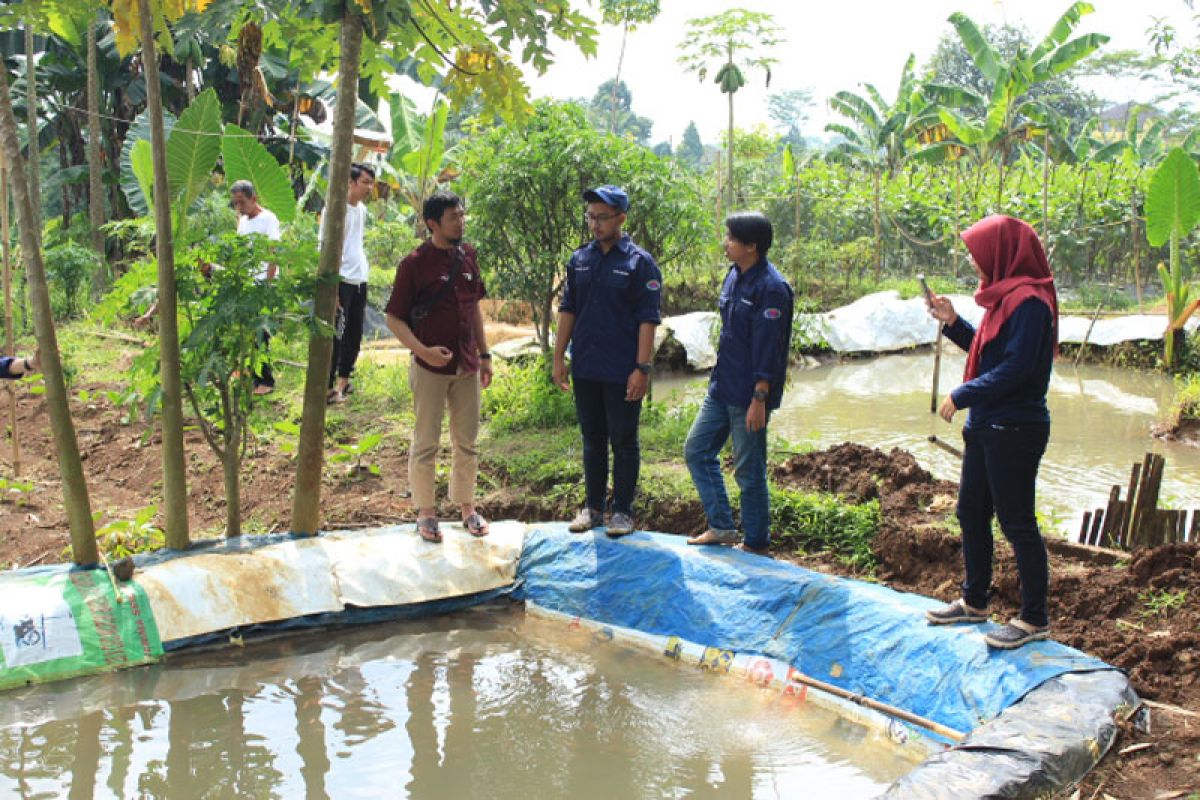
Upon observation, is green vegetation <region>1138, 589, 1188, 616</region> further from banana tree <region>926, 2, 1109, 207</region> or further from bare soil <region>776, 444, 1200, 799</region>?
banana tree <region>926, 2, 1109, 207</region>

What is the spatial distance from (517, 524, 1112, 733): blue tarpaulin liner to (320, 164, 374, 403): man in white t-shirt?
2.72 m

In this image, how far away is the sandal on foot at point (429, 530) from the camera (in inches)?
204

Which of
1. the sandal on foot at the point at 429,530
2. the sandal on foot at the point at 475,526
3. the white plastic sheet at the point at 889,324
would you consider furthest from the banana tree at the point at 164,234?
the white plastic sheet at the point at 889,324

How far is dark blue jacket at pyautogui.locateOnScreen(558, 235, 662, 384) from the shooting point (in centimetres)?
493

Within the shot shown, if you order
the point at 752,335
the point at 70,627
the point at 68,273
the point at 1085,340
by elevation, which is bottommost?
the point at 70,627

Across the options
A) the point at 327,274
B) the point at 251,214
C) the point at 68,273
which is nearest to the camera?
the point at 327,274

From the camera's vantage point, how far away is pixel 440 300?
4961 millimetres

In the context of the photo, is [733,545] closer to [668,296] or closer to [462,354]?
[462,354]

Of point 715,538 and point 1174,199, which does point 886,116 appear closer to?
point 1174,199

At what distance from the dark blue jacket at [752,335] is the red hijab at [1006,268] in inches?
38.5

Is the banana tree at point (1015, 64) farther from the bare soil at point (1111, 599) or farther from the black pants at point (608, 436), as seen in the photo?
the black pants at point (608, 436)

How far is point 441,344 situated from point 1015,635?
2934 mm

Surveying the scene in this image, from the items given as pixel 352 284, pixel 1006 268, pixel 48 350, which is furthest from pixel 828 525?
pixel 352 284

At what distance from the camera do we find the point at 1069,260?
1864cm
